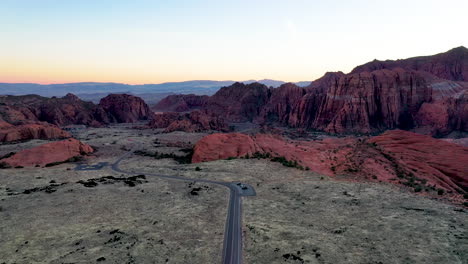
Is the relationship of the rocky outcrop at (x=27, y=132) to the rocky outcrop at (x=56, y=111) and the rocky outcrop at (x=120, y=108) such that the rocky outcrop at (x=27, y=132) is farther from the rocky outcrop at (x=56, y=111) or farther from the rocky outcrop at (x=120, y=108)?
the rocky outcrop at (x=120, y=108)

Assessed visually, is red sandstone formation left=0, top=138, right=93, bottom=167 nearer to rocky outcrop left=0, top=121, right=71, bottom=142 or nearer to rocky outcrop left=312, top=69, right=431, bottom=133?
rocky outcrop left=0, top=121, right=71, bottom=142

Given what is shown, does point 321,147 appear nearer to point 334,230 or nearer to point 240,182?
point 240,182

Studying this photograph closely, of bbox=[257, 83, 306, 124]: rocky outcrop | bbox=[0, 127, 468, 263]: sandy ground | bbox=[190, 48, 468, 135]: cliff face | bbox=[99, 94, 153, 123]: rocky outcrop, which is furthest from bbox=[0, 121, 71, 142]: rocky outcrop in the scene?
bbox=[190, 48, 468, 135]: cliff face

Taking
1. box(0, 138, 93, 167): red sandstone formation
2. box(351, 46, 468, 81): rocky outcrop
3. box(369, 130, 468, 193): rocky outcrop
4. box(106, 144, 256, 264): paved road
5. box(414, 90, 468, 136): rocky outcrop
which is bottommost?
box(0, 138, 93, 167): red sandstone formation

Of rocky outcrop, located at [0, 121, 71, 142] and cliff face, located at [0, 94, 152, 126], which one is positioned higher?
cliff face, located at [0, 94, 152, 126]

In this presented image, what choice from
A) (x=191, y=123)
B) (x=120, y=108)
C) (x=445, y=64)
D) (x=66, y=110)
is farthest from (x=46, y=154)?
(x=445, y=64)

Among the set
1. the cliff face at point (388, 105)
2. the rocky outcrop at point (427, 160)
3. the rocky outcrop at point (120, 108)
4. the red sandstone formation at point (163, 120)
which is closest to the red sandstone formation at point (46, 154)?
the red sandstone formation at point (163, 120)
